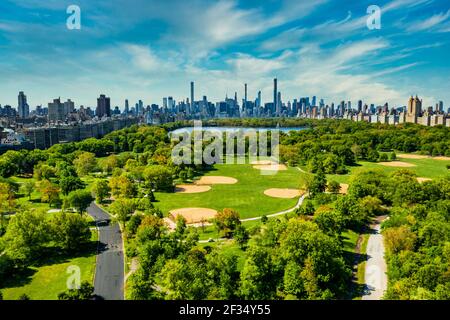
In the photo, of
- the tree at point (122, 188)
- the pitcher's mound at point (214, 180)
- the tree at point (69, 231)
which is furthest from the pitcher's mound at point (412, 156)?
the tree at point (69, 231)

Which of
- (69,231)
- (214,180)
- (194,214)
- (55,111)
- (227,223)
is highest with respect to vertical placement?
(55,111)

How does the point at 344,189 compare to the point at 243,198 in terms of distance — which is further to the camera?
the point at 344,189

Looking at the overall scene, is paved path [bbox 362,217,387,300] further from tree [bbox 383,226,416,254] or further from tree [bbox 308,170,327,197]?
tree [bbox 308,170,327,197]

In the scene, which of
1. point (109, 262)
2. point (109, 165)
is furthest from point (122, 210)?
point (109, 165)

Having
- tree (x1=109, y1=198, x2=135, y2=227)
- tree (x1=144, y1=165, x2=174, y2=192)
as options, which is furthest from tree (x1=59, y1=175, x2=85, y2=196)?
tree (x1=109, y1=198, x2=135, y2=227)

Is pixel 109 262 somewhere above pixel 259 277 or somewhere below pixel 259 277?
below

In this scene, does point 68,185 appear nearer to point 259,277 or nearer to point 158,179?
point 158,179

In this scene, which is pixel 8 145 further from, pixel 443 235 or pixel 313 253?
pixel 443 235
